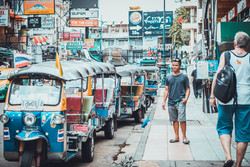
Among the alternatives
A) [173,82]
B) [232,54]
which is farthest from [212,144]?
[232,54]

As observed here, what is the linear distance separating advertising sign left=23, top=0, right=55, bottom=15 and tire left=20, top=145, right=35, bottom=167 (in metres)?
28.2

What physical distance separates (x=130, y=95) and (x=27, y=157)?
10.2 m

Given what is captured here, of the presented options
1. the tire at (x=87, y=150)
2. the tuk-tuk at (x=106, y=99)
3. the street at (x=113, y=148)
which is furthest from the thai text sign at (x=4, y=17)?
the tire at (x=87, y=150)

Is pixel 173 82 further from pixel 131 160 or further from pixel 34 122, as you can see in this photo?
pixel 34 122

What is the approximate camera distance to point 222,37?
14.1 m

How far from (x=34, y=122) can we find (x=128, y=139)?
5707mm

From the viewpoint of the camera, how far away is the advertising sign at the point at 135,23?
3972 centimetres

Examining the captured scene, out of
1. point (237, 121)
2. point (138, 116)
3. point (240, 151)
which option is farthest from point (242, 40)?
point (138, 116)

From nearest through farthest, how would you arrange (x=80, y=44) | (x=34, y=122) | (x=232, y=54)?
(x=232, y=54)
(x=34, y=122)
(x=80, y=44)

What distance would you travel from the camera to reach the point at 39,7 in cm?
3494

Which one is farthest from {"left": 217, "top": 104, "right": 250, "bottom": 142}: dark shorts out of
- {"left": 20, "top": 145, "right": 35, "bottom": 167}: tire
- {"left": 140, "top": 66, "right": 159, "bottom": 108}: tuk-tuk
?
{"left": 140, "top": 66, "right": 159, "bottom": 108}: tuk-tuk

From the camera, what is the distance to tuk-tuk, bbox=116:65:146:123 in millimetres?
16672

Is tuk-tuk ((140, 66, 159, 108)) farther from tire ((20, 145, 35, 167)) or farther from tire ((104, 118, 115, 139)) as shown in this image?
tire ((20, 145, 35, 167))

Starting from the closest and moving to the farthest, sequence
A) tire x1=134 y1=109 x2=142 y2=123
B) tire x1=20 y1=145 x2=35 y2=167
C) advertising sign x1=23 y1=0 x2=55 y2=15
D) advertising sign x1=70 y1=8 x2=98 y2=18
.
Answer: tire x1=20 y1=145 x2=35 y2=167 → tire x1=134 y1=109 x2=142 y2=123 → advertising sign x1=23 y1=0 x2=55 y2=15 → advertising sign x1=70 y1=8 x2=98 y2=18
